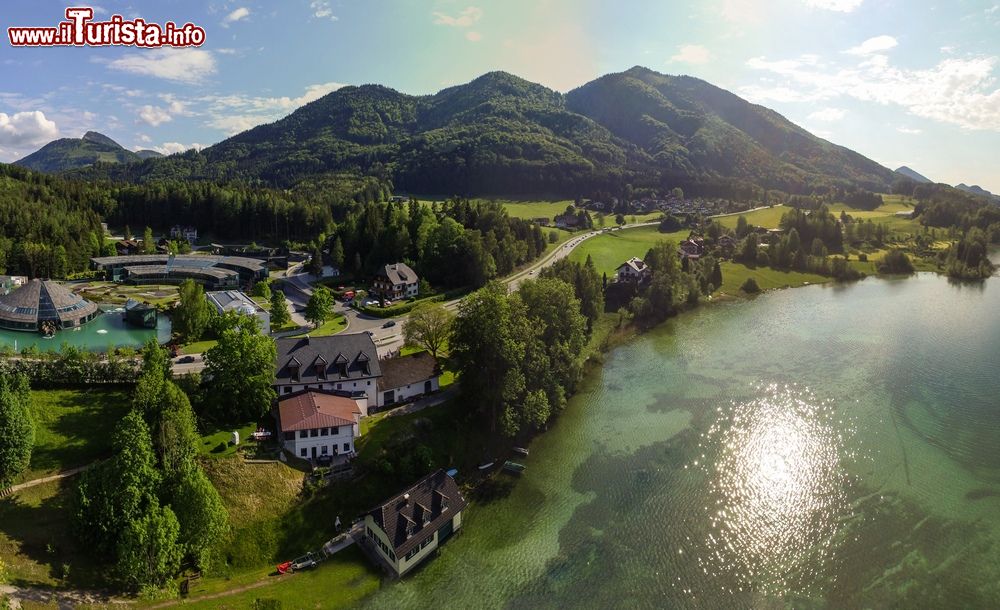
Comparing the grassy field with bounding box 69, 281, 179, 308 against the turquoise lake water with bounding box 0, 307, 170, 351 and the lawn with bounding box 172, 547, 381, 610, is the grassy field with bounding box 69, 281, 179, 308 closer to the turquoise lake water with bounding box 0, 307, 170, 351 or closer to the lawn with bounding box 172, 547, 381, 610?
A: the turquoise lake water with bounding box 0, 307, 170, 351

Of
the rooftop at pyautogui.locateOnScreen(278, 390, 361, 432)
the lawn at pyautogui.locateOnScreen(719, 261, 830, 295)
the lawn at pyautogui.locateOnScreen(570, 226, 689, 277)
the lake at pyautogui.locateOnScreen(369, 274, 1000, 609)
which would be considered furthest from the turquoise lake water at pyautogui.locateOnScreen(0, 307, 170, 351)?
the lawn at pyautogui.locateOnScreen(719, 261, 830, 295)

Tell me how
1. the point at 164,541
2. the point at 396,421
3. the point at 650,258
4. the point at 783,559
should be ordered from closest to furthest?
the point at 164,541 → the point at 783,559 → the point at 396,421 → the point at 650,258

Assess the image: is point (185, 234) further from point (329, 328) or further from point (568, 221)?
point (568, 221)

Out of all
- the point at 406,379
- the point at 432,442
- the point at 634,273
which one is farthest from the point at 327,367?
the point at 634,273

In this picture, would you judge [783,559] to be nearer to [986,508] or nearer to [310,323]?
[986,508]

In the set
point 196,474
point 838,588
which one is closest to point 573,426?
point 838,588

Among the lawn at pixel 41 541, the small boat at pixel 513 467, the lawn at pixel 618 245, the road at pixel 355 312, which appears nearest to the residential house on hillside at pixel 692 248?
the lawn at pixel 618 245

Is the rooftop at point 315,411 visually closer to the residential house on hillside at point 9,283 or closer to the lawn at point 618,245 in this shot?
the residential house on hillside at point 9,283
